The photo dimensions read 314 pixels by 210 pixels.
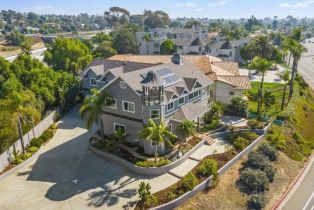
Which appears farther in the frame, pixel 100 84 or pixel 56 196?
pixel 100 84

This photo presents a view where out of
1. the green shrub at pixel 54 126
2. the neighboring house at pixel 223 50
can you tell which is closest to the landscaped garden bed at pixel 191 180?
the green shrub at pixel 54 126

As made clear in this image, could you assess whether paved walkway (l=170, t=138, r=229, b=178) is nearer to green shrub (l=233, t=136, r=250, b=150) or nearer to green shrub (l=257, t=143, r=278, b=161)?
green shrub (l=233, t=136, r=250, b=150)

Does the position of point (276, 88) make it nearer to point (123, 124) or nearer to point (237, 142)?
point (237, 142)

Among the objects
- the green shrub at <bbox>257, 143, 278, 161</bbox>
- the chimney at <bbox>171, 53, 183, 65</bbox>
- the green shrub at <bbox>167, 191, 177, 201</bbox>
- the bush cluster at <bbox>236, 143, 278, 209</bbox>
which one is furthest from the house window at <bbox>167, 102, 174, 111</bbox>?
the green shrub at <bbox>257, 143, 278, 161</bbox>

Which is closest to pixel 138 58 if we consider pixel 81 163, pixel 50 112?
pixel 50 112

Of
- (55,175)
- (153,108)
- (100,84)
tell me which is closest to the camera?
(55,175)

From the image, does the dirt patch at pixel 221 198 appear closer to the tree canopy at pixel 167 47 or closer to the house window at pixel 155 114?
the house window at pixel 155 114
